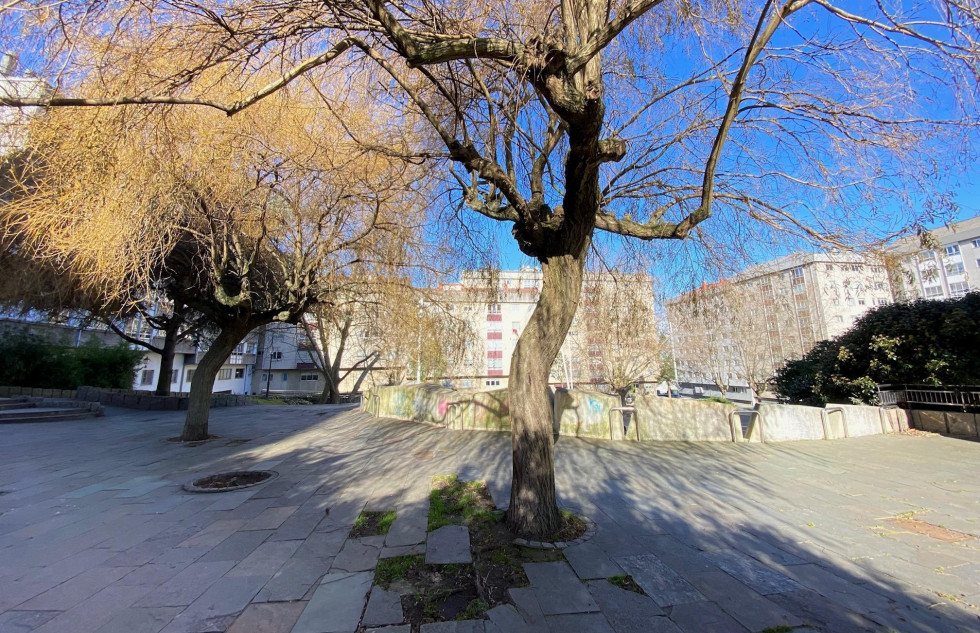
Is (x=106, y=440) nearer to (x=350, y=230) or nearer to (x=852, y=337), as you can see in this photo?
(x=350, y=230)

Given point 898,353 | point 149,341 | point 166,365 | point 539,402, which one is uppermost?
point 149,341

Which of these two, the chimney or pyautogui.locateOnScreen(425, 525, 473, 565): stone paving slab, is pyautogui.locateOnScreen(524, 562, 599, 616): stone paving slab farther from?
the chimney

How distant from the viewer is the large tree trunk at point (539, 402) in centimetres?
409

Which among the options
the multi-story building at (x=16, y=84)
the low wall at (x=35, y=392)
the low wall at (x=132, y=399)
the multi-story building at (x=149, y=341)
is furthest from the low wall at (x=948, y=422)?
the low wall at (x=35, y=392)

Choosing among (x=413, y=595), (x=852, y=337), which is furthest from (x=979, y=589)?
(x=852, y=337)

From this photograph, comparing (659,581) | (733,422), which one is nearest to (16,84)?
(659,581)

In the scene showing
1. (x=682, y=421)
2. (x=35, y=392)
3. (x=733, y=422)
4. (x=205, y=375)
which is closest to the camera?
(x=733, y=422)

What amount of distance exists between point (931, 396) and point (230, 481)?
16245 mm

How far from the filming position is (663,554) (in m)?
3.78

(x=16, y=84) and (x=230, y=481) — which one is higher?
(x=16, y=84)

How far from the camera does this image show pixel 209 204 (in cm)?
755

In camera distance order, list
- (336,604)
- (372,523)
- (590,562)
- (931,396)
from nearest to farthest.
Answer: (336,604), (590,562), (372,523), (931,396)

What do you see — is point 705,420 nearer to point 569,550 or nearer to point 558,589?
point 569,550

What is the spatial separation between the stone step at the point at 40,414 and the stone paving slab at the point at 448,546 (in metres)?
17.7
